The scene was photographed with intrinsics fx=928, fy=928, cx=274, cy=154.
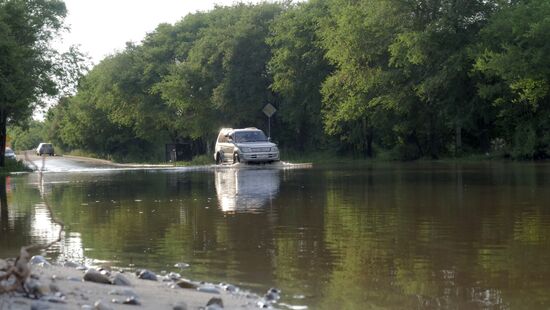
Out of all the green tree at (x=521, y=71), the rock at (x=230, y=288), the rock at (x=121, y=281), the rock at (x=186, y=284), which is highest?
the green tree at (x=521, y=71)

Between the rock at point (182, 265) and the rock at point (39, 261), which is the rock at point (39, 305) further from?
the rock at point (182, 265)

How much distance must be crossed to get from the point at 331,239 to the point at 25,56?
3817 centimetres

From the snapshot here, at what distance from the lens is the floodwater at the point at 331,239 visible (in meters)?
8.51

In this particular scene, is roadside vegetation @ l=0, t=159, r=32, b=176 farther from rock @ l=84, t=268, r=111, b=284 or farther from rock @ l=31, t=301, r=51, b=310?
rock @ l=31, t=301, r=51, b=310

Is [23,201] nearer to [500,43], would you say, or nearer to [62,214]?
[62,214]

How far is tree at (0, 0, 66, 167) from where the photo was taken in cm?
4212

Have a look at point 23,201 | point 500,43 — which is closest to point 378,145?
point 500,43

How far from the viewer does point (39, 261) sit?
10.2 meters

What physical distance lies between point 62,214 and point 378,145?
49.1 meters

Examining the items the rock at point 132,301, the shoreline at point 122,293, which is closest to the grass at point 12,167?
the shoreline at point 122,293

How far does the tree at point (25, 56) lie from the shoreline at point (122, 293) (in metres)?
33.1

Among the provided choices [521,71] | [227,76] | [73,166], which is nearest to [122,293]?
[521,71]

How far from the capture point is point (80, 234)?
44.4 feet

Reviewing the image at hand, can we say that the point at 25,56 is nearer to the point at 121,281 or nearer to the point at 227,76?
the point at 227,76
